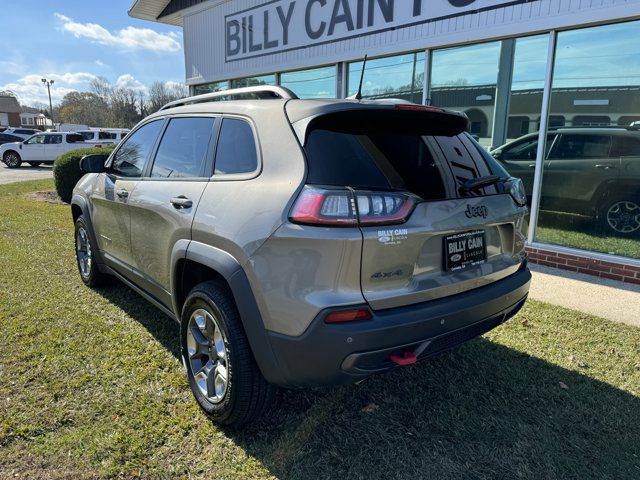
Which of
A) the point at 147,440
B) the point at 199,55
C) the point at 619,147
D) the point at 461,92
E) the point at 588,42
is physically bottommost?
the point at 147,440

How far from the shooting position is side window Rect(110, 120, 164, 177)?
3.59 m

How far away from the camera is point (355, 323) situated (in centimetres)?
205

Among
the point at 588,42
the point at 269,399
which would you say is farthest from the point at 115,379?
the point at 588,42

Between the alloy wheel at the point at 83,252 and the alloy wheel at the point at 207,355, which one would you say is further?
the alloy wheel at the point at 83,252

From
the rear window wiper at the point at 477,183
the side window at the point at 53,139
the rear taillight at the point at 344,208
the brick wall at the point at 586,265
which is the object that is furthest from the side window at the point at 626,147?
the side window at the point at 53,139

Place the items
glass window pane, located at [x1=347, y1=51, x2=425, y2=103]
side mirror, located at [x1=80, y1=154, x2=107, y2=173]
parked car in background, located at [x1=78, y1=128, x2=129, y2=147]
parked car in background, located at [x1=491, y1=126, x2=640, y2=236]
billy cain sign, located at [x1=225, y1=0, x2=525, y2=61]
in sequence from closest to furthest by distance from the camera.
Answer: side mirror, located at [x1=80, y1=154, x2=107, y2=173]
parked car in background, located at [x1=491, y1=126, x2=640, y2=236]
billy cain sign, located at [x1=225, y1=0, x2=525, y2=61]
glass window pane, located at [x1=347, y1=51, x2=425, y2=103]
parked car in background, located at [x1=78, y1=128, x2=129, y2=147]

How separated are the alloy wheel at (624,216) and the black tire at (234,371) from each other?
16.0 feet

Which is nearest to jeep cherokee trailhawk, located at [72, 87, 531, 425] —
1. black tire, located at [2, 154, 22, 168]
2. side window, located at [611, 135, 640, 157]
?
side window, located at [611, 135, 640, 157]

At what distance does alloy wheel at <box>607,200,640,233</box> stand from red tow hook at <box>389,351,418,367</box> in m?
4.48

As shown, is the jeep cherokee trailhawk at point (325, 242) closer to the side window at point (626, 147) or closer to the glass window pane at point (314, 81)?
the side window at point (626, 147)

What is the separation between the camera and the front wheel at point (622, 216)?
210 inches

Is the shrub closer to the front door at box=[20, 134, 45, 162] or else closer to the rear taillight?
the rear taillight

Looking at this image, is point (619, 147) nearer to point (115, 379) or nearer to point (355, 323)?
point (355, 323)

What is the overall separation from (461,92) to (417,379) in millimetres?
4749
